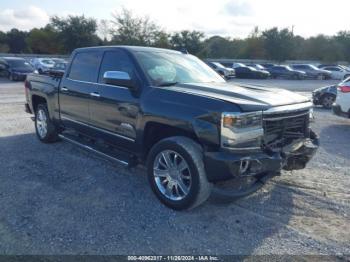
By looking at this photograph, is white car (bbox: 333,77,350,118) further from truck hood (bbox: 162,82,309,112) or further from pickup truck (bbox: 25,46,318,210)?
truck hood (bbox: 162,82,309,112)

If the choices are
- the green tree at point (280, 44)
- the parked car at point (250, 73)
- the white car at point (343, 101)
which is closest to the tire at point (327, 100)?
the white car at point (343, 101)

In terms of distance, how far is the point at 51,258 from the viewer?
3.08 metres

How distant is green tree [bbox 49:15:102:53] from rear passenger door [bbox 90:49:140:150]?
4582 cm

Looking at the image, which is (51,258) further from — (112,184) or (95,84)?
(95,84)

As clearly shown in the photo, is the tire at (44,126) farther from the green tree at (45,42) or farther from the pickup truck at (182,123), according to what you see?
the green tree at (45,42)

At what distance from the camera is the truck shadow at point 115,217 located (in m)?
3.32

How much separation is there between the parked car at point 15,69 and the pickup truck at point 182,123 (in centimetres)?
2084

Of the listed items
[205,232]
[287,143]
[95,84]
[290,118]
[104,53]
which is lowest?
[205,232]

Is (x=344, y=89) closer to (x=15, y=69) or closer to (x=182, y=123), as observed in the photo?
(x=182, y=123)

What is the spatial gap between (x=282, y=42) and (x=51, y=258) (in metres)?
59.4

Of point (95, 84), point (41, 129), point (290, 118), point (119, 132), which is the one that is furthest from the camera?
point (41, 129)

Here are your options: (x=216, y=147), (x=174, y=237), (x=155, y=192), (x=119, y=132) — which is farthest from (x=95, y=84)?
(x=174, y=237)

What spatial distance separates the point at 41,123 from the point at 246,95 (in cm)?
453

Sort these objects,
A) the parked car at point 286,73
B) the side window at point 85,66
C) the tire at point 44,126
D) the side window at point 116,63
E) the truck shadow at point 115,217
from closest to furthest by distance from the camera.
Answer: the truck shadow at point 115,217 < the side window at point 116,63 < the side window at point 85,66 < the tire at point 44,126 < the parked car at point 286,73
